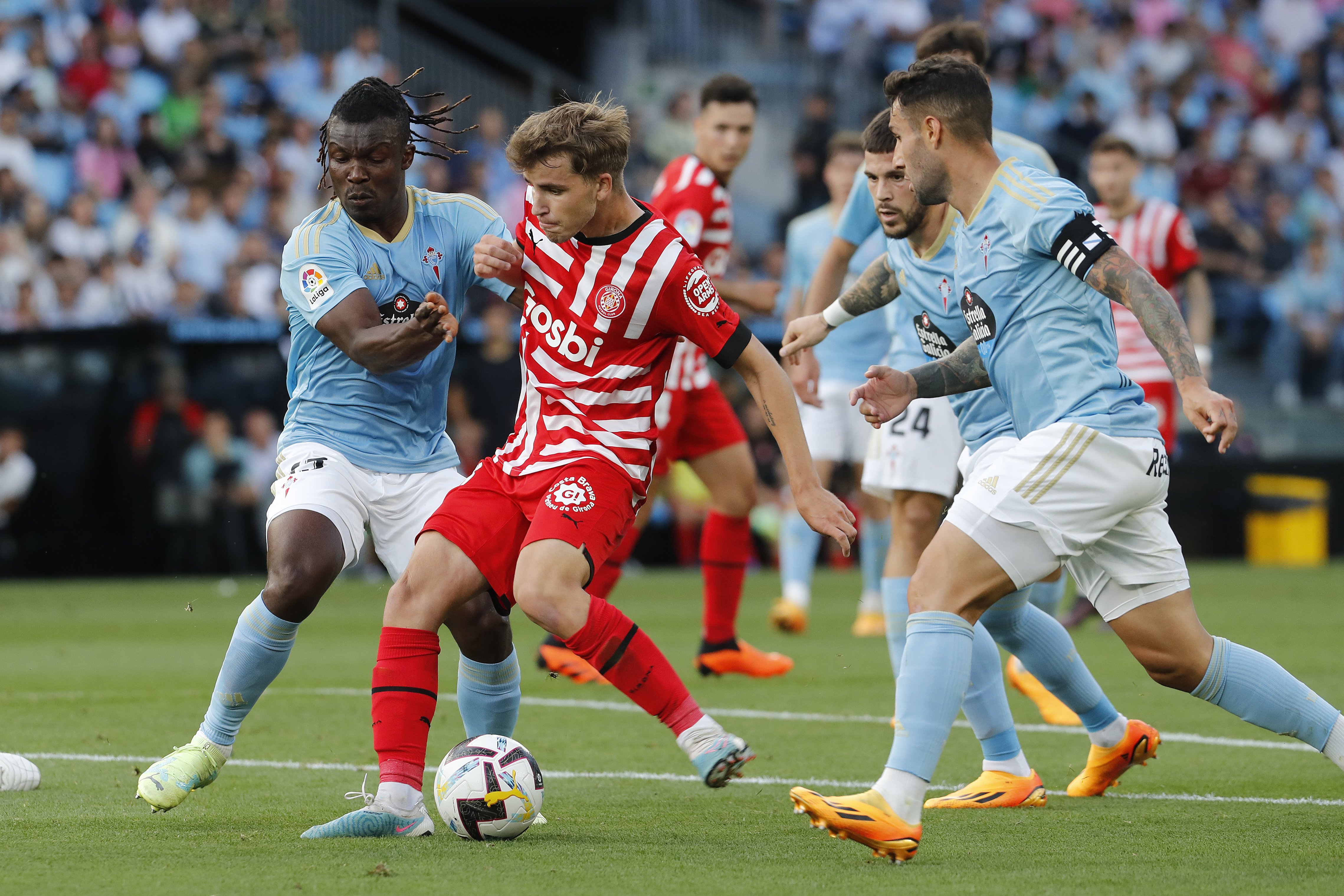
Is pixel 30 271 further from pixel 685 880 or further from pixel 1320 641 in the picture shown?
pixel 685 880

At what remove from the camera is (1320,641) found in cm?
975

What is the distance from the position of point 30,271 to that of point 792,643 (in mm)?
9357

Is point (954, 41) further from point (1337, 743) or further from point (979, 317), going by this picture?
point (1337, 743)

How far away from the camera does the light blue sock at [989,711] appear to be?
17.0 ft

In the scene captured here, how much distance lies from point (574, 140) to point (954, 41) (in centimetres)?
297

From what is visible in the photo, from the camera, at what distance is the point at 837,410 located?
10.5 metres

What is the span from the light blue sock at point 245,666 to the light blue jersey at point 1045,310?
2.26 meters

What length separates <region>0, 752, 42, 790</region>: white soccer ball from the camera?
5223 mm

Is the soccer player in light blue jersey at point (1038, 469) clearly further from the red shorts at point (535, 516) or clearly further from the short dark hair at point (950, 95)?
the red shorts at point (535, 516)

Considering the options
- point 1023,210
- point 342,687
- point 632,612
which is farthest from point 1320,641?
point 1023,210

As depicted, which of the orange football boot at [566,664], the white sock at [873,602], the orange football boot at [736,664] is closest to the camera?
the orange football boot at [566,664]

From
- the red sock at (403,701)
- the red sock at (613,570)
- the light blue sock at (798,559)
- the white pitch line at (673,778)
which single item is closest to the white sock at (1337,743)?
the white pitch line at (673,778)

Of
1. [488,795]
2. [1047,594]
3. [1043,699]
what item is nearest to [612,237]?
[488,795]

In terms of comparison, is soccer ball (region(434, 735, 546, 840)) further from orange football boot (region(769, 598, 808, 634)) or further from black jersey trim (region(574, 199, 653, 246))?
orange football boot (region(769, 598, 808, 634))
